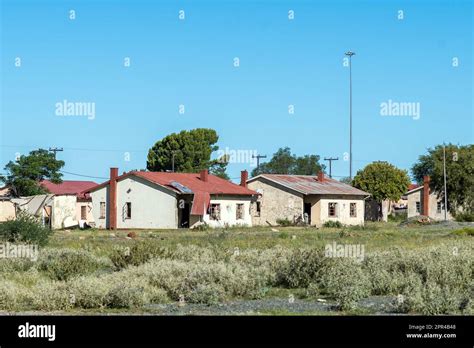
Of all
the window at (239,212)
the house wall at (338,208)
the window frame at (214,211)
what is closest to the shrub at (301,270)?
the window frame at (214,211)

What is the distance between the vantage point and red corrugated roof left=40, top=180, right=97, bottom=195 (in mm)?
69375

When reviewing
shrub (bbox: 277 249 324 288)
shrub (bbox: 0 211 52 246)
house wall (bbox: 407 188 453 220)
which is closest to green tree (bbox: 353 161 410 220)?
house wall (bbox: 407 188 453 220)

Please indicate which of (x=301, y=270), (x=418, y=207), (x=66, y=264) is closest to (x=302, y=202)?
(x=418, y=207)

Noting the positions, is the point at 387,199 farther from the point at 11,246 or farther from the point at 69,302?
the point at 69,302

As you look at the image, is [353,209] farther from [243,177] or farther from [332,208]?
[243,177]

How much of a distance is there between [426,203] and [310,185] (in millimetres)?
20487

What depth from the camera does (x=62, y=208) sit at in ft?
212

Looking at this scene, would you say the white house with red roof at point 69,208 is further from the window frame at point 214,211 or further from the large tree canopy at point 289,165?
the large tree canopy at point 289,165

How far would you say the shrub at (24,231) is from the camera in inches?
981

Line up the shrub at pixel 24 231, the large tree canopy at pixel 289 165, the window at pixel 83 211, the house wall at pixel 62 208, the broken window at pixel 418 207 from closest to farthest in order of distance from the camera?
1. the shrub at pixel 24 231
2. the house wall at pixel 62 208
3. the window at pixel 83 211
4. the broken window at pixel 418 207
5. the large tree canopy at pixel 289 165

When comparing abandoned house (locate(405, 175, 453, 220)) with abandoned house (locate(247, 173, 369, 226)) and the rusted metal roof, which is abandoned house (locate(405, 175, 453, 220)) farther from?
abandoned house (locate(247, 173, 369, 226))

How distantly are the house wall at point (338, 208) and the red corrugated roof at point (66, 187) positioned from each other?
20860 mm
